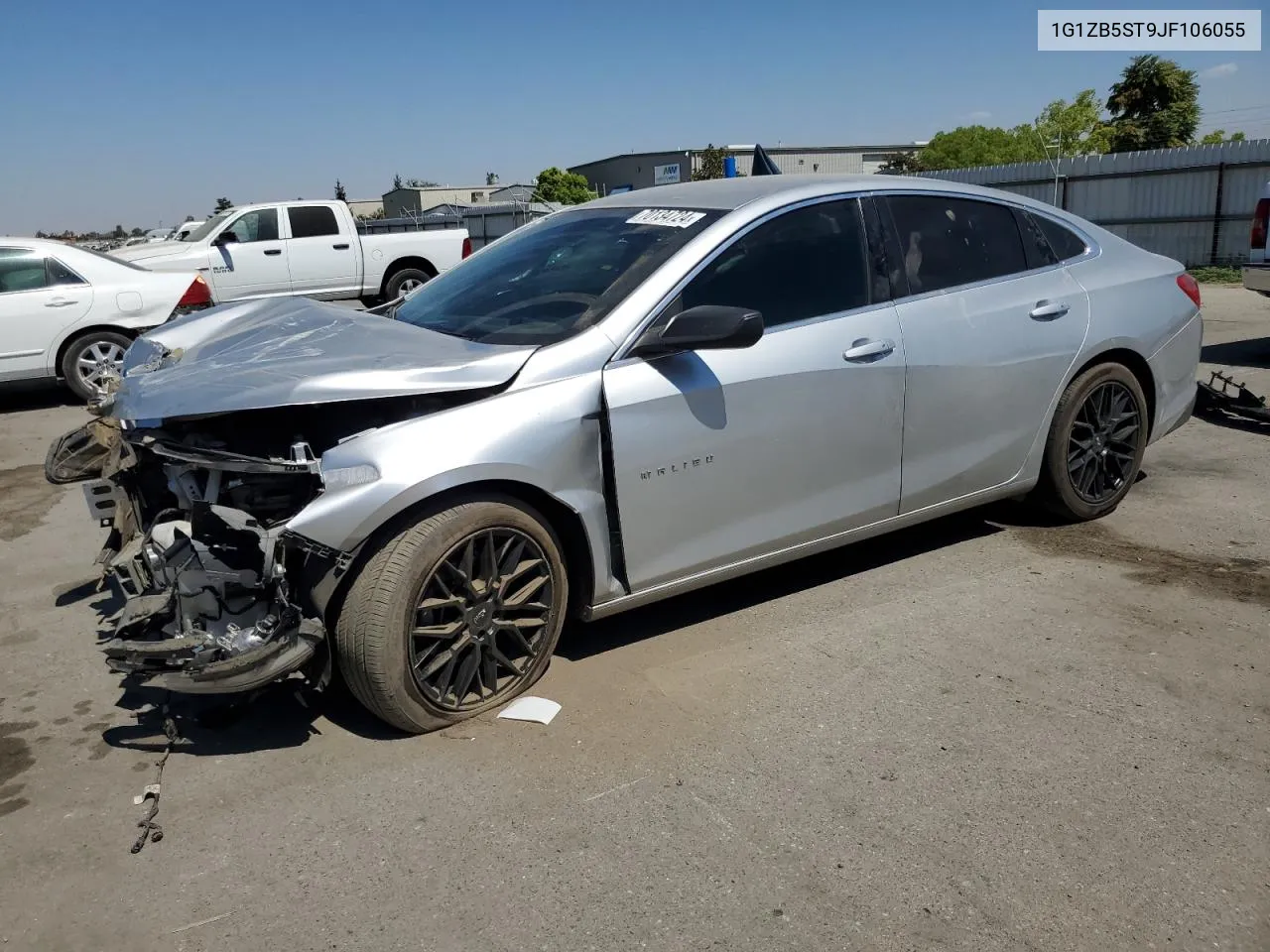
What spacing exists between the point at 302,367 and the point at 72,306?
7.81m

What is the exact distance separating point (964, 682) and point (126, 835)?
2.78 metres

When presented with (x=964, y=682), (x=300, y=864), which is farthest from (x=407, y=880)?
(x=964, y=682)

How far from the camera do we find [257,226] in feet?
47.1

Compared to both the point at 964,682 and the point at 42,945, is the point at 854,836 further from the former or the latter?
the point at 42,945

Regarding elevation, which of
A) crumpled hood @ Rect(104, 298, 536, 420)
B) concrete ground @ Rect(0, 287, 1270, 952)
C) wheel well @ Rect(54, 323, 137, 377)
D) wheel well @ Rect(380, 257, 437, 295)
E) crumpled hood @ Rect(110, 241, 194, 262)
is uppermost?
crumpled hood @ Rect(110, 241, 194, 262)

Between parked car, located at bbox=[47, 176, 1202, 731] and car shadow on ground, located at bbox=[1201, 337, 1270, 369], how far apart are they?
18.9 ft

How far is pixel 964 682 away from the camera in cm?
374

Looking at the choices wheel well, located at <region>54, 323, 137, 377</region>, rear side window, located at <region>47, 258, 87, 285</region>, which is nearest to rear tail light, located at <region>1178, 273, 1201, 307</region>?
wheel well, located at <region>54, 323, 137, 377</region>

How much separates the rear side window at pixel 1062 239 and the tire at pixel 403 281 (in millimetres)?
11138

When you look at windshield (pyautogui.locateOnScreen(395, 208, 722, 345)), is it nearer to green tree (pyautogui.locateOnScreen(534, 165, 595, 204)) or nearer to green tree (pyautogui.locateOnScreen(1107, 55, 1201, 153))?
green tree (pyautogui.locateOnScreen(1107, 55, 1201, 153))

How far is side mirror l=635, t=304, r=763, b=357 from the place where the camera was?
3.48 m

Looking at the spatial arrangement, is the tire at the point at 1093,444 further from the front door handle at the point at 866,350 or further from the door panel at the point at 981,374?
the front door handle at the point at 866,350

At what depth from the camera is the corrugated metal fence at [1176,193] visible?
20.2 metres

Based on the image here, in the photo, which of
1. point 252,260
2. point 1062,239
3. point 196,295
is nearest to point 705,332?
point 1062,239
